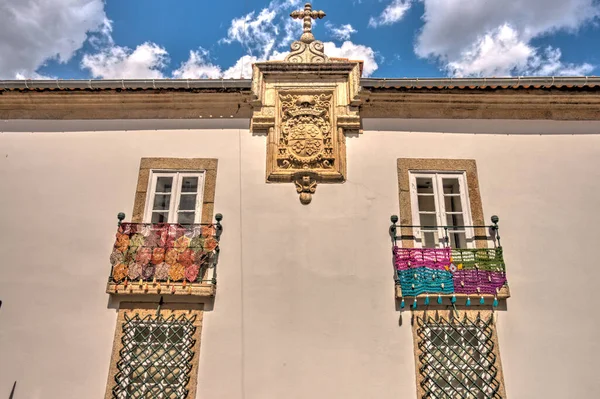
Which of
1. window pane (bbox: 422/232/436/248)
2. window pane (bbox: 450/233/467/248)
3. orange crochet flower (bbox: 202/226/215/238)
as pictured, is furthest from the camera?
window pane (bbox: 422/232/436/248)

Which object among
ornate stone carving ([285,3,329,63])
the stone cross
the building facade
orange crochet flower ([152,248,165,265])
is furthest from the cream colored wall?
the stone cross

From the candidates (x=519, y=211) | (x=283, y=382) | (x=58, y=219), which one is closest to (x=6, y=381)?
(x=58, y=219)

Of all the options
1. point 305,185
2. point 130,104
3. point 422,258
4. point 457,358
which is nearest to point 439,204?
point 422,258

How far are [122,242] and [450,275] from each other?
14.6 feet

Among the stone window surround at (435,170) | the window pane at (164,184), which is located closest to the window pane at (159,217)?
the window pane at (164,184)

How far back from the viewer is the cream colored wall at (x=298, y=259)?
18.9ft

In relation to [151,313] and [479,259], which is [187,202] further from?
[479,259]

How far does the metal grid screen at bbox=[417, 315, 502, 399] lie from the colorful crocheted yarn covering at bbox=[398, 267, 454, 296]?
359 millimetres

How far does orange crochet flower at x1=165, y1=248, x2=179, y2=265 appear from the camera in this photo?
6.12 m

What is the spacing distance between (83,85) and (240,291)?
4118 mm

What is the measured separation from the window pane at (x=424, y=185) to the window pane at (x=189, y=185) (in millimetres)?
3333

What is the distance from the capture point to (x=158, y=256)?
615 cm

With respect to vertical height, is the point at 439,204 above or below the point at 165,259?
above

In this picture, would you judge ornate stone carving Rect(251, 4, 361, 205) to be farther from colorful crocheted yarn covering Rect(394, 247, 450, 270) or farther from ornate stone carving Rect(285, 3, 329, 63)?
colorful crocheted yarn covering Rect(394, 247, 450, 270)
